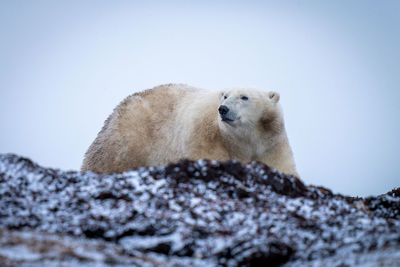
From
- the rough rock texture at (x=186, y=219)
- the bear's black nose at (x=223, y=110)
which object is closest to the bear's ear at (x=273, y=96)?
the bear's black nose at (x=223, y=110)

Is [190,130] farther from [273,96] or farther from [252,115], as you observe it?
[273,96]

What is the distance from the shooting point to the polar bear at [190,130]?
344 inches

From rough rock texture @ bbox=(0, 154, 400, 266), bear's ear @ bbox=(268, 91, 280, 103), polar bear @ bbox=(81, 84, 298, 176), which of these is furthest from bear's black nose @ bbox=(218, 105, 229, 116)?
rough rock texture @ bbox=(0, 154, 400, 266)

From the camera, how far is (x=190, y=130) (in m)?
9.04

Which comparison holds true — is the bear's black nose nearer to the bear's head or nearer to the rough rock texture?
the bear's head

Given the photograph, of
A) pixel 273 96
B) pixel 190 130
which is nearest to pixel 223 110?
pixel 190 130

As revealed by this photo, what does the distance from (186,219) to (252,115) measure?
4.64 meters

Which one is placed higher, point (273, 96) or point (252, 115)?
point (273, 96)

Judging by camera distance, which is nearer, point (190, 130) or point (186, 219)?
point (186, 219)

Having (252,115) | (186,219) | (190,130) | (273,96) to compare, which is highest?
(273,96)

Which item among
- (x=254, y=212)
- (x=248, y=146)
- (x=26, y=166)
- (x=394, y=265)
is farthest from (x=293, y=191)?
(x=248, y=146)

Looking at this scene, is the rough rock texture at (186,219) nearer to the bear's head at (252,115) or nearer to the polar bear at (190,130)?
the bear's head at (252,115)

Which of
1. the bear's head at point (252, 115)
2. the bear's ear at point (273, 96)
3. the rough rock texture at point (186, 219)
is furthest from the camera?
the bear's ear at point (273, 96)

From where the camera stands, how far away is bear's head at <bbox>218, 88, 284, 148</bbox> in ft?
28.2
